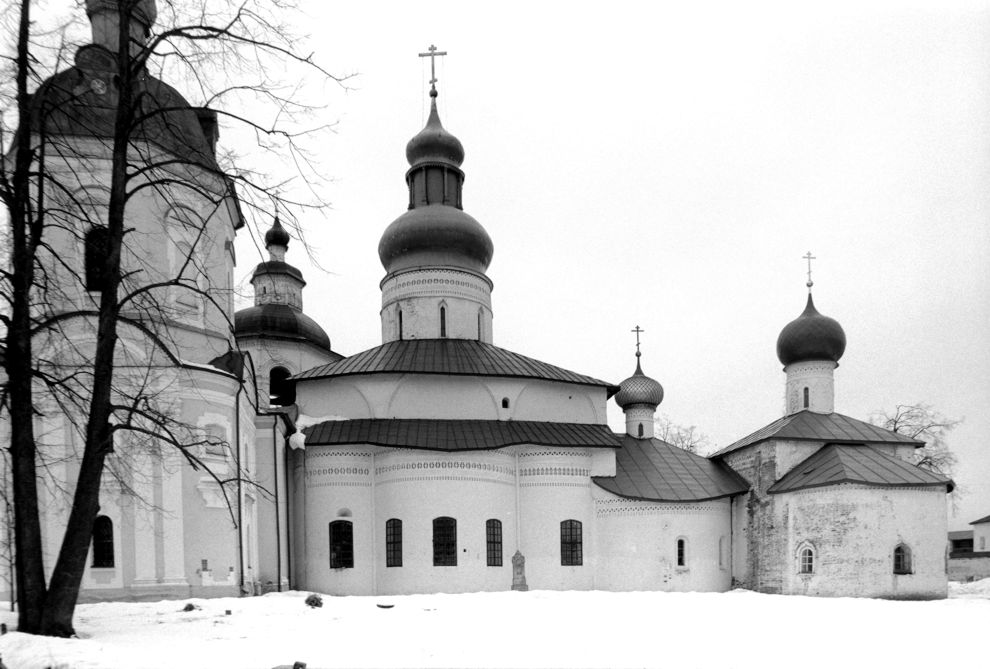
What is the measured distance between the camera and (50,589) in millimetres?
9430

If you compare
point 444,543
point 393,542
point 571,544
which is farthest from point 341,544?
point 571,544

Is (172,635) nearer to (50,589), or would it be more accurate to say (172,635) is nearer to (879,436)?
(50,589)

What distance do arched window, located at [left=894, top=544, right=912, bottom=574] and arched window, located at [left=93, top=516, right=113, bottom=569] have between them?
20518mm

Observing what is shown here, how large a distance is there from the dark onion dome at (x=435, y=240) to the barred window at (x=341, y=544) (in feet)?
31.8

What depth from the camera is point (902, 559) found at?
2233 centimetres

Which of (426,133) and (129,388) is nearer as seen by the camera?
(129,388)

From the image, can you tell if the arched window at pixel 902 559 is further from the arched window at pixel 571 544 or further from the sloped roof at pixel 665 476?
the arched window at pixel 571 544

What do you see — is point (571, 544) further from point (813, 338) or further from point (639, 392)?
point (813, 338)

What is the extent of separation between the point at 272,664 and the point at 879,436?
23738mm

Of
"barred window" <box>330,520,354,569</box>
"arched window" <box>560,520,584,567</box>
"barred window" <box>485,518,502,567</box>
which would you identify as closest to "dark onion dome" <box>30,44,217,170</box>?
"barred window" <box>330,520,354,569</box>

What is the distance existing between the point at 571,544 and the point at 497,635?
505 inches

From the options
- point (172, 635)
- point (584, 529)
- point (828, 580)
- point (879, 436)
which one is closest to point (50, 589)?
point (172, 635)

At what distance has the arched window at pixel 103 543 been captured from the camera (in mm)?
15789

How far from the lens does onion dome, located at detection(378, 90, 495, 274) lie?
2761 cm
